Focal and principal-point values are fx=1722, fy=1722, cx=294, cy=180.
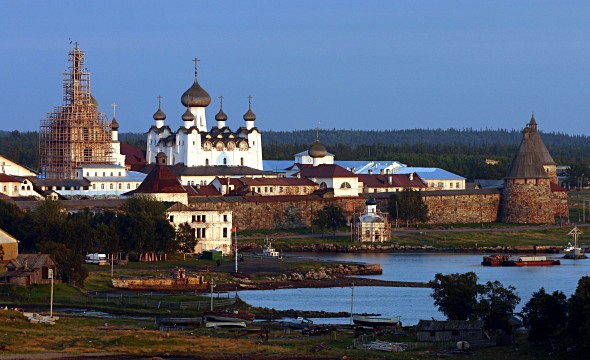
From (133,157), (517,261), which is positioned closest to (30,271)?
(517,261)

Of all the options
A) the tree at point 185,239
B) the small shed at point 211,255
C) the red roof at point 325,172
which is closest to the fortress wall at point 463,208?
the red roof at point 325,172

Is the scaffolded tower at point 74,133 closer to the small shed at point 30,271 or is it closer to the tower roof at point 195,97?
the tower roof at point 195,97

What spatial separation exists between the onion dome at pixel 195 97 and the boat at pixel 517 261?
34.0 meters

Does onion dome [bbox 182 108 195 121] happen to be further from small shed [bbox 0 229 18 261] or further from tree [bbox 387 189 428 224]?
small shed [bbox 0 229 18 261]

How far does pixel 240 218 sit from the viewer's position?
93125 millimetres

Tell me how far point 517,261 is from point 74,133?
34831mm

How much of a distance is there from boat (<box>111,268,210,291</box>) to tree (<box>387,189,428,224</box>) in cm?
3654

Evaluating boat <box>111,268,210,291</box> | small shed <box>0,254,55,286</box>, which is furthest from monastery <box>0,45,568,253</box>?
small shed <box>0,254,55,286</box>

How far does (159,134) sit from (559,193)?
1011 inches

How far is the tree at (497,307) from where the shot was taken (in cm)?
4516

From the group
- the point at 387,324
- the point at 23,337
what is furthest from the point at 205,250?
the point at 23,337

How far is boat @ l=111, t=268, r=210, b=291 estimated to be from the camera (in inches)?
2397

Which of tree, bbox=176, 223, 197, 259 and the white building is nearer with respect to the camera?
tree, bbox=176, 223, 197, 259

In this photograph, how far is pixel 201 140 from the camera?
106 m
